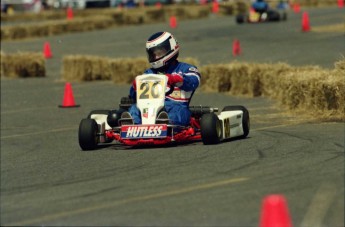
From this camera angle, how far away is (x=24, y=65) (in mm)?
30719

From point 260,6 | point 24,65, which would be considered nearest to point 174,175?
point 24,65

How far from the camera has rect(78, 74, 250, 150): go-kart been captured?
41.9 feet

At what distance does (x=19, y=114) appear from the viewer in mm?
21297

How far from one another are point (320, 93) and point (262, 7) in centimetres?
2728

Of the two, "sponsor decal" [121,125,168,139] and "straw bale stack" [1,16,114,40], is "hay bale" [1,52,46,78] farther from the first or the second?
"sponsor decal" [121,125,168,139]

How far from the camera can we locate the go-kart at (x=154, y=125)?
12766mm

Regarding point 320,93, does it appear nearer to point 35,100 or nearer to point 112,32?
point 35,100

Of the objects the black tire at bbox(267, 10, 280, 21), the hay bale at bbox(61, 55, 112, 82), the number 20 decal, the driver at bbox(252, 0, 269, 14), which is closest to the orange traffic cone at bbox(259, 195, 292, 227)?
the number 20 decal

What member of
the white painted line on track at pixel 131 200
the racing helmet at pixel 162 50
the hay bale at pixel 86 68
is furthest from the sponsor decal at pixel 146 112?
the hay bale at pixel 86 68

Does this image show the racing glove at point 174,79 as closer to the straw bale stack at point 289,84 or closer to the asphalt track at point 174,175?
the asphalt track at point 174,175

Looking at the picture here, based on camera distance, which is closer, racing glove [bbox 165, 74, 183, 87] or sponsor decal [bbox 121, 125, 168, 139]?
sponsor decal [bbox 121, 125, 168, 139]

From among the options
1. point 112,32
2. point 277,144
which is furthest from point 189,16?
point 277,144


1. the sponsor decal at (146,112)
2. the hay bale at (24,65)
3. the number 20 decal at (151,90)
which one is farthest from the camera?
the hay bale at (24,65)

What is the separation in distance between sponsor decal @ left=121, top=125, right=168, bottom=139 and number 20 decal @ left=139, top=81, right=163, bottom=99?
493mm
